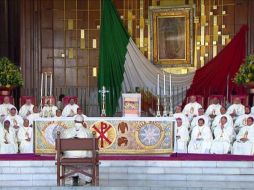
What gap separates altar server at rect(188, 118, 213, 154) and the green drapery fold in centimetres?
375

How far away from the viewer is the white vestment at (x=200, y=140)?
12859mm

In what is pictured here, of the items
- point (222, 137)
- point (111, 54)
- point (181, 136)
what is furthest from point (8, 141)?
point (111, 54)

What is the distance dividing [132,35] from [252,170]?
7.77 metres

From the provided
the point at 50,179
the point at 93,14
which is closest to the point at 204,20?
the point at 93,14

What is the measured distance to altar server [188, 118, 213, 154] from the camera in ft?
42.2

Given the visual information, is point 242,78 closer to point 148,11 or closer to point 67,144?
point 148,11

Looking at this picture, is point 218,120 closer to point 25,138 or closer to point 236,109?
point 236,109

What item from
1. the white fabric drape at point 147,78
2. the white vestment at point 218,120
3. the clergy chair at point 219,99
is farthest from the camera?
the white fabric drape at point 147,78

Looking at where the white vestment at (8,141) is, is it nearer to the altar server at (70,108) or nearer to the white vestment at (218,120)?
the altar server at (70,108)

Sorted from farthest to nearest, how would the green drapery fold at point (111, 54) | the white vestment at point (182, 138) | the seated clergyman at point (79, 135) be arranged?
the green drapery fold at point (111, 54) < the white vestment at point (182, 138) < the seated clergyman at point (79, 135)

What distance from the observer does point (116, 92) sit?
16719 millimetres

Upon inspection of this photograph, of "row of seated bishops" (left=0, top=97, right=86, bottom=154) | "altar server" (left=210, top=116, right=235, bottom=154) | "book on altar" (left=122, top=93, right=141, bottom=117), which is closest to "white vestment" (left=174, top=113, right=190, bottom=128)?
"altar server" (left=210, top=116, right=235, bottom=154)

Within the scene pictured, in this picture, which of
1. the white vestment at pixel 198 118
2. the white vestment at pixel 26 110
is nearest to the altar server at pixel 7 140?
the white vestment at pixel 26 110

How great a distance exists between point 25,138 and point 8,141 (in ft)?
1.43
